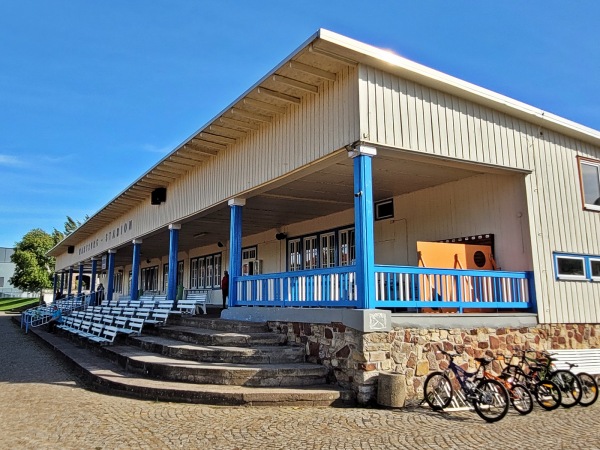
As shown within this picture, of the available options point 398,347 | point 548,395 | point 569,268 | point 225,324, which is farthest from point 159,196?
point 548,395

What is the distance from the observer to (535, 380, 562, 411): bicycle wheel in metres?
7.79

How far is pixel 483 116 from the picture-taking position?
33.1ft

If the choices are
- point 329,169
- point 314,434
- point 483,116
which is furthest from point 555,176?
point 314,434

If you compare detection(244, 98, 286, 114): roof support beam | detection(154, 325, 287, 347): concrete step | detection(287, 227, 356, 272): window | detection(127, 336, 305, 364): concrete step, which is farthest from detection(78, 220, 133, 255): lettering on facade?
detection(127, 336, 305, 364): concrete step

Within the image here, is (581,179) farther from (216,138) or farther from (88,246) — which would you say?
(88,246)

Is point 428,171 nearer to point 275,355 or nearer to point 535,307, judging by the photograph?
point 535,307

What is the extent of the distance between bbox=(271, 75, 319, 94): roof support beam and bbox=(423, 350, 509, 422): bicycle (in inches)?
225

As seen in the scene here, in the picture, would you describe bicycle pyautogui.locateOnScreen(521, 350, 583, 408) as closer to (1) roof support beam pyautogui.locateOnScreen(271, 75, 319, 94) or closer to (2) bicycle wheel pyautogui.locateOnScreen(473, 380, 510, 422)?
(2) bicycle wheel pyautogui.locateOnScreen(473, 380, 510, 422)

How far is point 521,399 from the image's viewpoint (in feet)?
24.1

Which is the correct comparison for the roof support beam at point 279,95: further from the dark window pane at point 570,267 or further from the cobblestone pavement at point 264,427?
the dark window pane at point 570,267

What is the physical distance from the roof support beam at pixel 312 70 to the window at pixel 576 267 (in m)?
5.94

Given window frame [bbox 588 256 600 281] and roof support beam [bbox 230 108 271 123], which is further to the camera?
roof support beam [bbox 230 108 271 123]

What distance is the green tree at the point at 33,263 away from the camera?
56156 mm

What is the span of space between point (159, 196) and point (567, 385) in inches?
537
